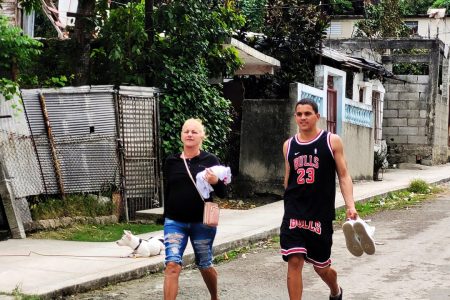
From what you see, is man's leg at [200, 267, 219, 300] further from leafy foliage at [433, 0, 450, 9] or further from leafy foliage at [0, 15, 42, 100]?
leafy foliage at [433, 0, 450, 9]

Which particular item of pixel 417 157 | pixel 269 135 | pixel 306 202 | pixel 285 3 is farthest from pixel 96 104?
pixel 417 157

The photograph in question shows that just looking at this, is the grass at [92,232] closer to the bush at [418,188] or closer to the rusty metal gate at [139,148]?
the rusty metal gate at [139,148]

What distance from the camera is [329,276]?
19.9 feet

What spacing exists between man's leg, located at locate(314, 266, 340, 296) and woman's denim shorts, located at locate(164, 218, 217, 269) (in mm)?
964

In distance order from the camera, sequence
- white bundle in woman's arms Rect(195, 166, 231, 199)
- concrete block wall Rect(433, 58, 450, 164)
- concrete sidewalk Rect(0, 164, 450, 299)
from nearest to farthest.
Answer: white bundle in woman's arms Rect(195, 166, 231, 199) → concrete sidewalk Rect(0, 164, 450, 299) → concrete block wall Rect(433, 58, 450, 164)

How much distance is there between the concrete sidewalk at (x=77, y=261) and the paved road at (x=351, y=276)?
16cm

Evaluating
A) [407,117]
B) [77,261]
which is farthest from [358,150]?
[77,261]

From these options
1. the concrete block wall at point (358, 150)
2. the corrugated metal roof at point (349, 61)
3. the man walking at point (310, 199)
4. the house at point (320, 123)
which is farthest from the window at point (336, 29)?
the man walking at point (310, 199)

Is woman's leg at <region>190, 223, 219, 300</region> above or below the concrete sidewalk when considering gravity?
above

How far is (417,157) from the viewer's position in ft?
90.1

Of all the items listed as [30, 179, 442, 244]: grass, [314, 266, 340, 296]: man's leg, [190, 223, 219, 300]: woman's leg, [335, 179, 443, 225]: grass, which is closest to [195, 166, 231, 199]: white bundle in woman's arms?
[190, 223, 219, 300]: woman's leg

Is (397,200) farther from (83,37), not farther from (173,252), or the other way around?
(173,252)

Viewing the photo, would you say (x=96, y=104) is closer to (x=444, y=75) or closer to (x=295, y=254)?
(x=295, y=254)

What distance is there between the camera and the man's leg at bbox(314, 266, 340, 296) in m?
6.01
